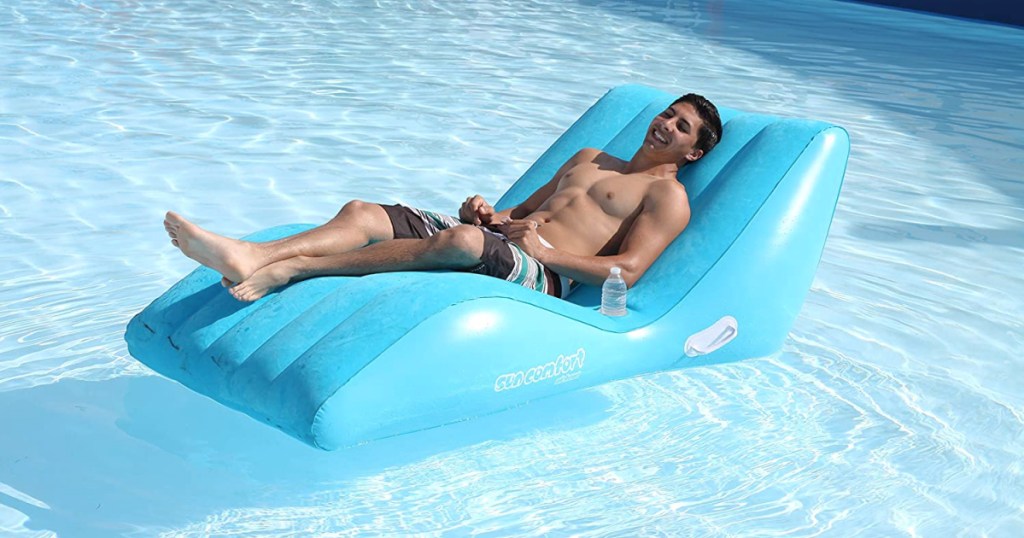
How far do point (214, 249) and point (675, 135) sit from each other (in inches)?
65.0

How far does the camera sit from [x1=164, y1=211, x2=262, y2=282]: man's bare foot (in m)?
3.48

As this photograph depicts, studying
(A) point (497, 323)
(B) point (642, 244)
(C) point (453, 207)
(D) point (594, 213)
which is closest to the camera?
(A) point (497, 323)

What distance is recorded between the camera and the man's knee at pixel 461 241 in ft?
12.1

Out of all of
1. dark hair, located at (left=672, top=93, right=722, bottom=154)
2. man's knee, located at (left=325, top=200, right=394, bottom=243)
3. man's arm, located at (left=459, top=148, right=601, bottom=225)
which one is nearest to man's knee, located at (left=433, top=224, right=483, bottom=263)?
man's knee, located at (left=325, top=200, right=394, bottom=243)

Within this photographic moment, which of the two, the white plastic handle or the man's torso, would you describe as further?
the man's torso

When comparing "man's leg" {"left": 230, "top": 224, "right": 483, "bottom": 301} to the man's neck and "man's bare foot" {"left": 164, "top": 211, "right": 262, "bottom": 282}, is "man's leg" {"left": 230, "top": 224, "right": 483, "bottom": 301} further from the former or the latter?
the man's neck

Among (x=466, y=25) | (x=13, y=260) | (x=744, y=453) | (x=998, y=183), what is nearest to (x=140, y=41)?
(x=466, y=25)

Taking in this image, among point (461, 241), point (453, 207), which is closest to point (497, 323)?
point (461, 241)

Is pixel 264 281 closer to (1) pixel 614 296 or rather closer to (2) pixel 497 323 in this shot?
(2) pixel 497 323

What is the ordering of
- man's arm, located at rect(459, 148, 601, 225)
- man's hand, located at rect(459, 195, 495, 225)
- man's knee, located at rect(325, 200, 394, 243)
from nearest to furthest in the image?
man's knee, located at rect(325, 200, 394, 243) → man's hand, located at rect(459, 195, 495, 225) → man's arm, located at rect(459, 148, 601, 225)

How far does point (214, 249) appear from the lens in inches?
138

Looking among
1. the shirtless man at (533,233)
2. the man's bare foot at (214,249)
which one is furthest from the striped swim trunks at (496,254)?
the man's bare foot at (214,249)

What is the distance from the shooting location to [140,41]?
1007 centimetres

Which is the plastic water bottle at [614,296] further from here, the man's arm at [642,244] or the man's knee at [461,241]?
the man's knee at [461,241]
